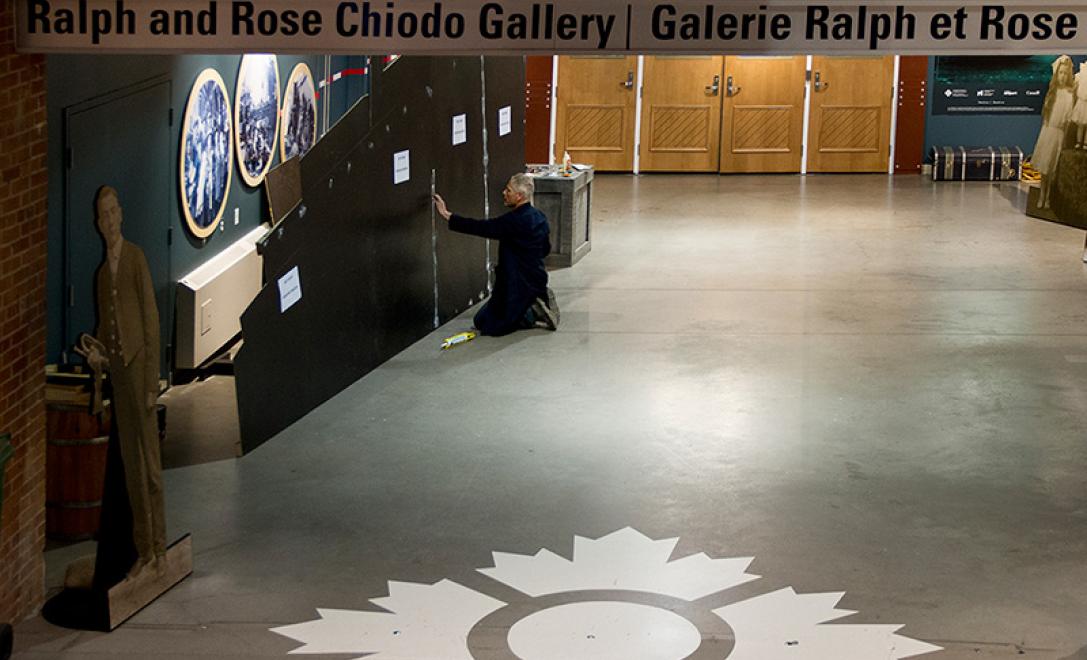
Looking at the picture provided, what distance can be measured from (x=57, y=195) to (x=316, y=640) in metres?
3.06

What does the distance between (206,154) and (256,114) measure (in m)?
1.17

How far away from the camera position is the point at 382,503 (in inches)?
347

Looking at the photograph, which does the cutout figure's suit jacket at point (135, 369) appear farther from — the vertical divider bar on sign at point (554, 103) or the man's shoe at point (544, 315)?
the vertical divider bar on sign at point (554, 103)

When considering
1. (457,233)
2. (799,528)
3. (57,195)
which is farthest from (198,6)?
(457,233)

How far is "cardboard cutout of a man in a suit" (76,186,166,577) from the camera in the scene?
700 cm

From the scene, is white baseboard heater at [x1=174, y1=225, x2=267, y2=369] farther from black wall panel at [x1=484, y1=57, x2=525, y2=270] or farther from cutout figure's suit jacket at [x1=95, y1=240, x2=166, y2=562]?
cutout figure's suit jacket at [x1=95, y1=240, x2=166, y2=562]

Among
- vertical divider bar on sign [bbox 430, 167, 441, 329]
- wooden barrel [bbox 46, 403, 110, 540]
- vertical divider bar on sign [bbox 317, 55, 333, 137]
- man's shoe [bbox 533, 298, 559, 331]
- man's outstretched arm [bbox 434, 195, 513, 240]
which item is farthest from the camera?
vertical divider bar on sign [bbox 317, 55, 333, 137]

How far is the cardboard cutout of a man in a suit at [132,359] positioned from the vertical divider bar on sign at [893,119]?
15984 millimetres

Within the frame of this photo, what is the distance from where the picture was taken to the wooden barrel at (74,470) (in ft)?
26.5

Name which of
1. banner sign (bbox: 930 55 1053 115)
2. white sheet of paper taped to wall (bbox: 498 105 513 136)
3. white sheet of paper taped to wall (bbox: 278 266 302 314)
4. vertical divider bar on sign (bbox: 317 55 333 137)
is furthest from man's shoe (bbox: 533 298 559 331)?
banner sign (bbox: 930 55 1053 115)

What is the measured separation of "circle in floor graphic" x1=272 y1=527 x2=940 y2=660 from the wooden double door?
1423cm

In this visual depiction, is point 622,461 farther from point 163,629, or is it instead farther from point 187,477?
point 163,629

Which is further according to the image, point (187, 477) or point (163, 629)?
point (187, 477)

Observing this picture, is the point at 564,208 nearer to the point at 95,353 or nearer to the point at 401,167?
the point at 401,167
